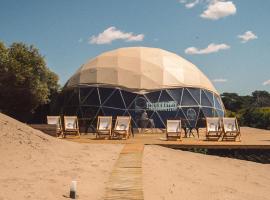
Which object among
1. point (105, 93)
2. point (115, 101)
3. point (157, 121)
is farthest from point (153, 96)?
point (105, 93)

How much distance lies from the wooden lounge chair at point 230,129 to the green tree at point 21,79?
14526 millimetres

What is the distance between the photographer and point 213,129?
18328mm

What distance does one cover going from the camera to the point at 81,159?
10.8 metres

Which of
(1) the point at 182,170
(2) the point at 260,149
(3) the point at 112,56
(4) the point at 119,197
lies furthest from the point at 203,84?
(4) the point at 119,197

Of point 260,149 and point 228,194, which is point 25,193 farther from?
point 260,149

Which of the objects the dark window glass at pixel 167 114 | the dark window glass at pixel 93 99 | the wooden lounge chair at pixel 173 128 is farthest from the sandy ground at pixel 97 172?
the dark window glass at pixel 93 99

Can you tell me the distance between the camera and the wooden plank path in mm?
7883

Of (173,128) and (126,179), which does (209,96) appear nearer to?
(173,128)

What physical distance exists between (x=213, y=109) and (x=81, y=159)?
17292mm

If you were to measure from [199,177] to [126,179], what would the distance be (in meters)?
2.72

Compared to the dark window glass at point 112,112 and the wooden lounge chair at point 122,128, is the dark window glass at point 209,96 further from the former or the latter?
the wooden lounge chair at point 122,128

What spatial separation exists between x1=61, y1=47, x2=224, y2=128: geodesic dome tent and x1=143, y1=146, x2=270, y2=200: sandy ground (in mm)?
10356

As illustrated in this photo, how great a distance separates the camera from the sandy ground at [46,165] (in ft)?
25.1

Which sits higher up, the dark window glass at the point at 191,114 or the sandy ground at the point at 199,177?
the dark window glass at the point at 191,114
